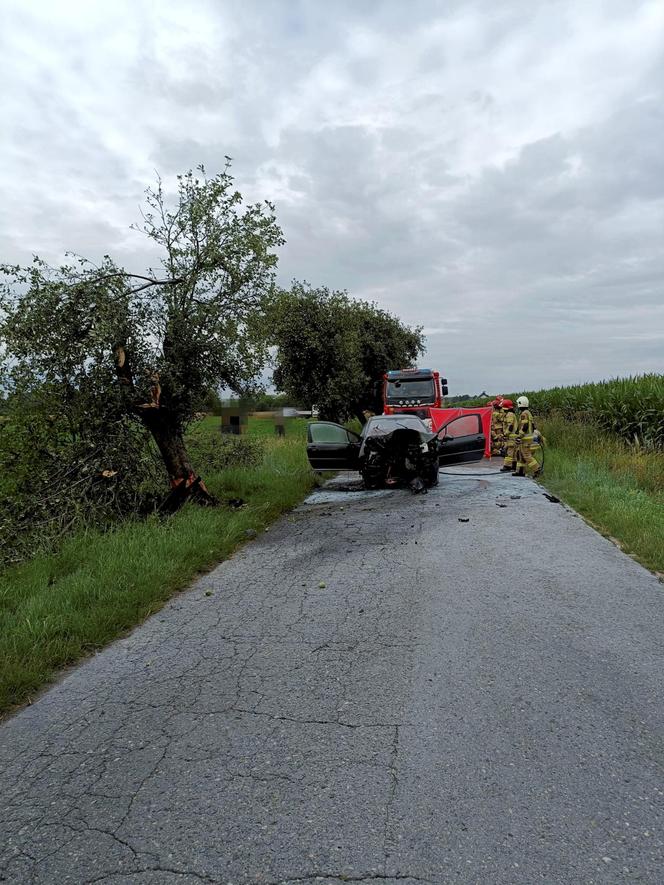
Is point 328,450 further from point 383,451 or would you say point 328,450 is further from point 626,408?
point 626,408

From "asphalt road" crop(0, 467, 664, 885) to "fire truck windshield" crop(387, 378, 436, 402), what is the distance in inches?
687

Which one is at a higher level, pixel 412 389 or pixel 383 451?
pixel 412 389

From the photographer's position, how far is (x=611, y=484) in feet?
35.2

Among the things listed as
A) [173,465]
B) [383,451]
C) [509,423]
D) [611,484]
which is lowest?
[611,484]

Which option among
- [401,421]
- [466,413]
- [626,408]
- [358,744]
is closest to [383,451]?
[401,421]

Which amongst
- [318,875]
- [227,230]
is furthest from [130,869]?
[227,230]

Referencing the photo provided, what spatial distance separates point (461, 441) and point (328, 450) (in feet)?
9.80

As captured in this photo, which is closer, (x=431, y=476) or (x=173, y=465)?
(x=173, y=465)

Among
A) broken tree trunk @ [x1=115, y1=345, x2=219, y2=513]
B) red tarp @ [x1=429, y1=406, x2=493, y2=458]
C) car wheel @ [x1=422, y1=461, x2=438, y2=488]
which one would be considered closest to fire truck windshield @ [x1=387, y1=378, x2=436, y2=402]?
red tarp @ [x1=429, y1=406, x2=493, y2=458]

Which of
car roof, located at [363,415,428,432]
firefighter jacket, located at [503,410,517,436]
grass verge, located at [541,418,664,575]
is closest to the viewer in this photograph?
grass verge, located at [541,418,664,575]

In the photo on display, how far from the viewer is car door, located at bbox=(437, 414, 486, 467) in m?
12.8

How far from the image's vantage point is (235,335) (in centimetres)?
904

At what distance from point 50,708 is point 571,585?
425cm

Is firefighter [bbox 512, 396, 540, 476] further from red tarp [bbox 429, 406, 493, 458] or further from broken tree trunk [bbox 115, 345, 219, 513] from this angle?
broken tree trunk [bbox 115, 345, 219, 513]
